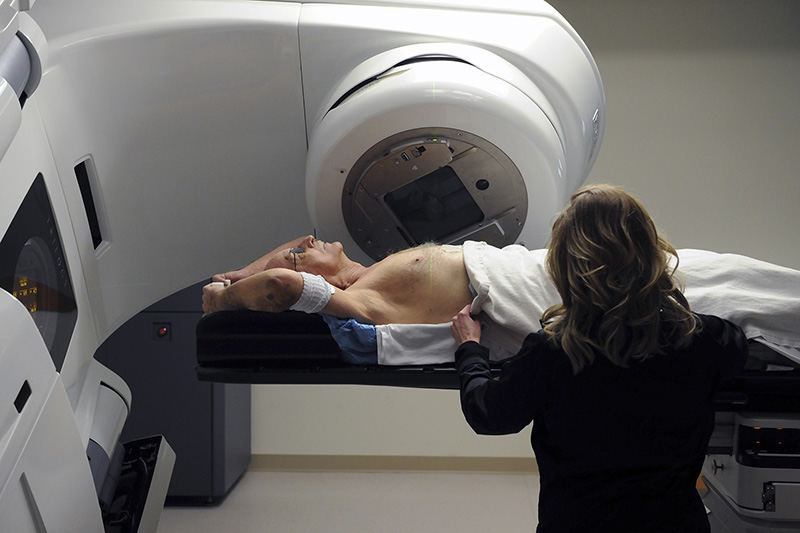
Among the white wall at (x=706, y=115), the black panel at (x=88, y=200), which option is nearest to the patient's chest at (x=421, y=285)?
the black panel at (x=88, y=200)

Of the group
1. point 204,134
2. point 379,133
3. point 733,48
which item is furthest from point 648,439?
point 733,48

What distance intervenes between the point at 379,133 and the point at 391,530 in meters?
1.81

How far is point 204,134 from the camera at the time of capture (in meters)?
1.70

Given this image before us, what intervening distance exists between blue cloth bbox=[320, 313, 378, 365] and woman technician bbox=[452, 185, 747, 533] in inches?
11.2

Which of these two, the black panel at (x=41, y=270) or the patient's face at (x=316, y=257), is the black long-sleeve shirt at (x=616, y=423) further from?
the black panel at (x=41, y=270)

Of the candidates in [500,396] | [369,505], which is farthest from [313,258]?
[369,505]

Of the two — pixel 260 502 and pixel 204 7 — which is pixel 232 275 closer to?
pixel 204 7

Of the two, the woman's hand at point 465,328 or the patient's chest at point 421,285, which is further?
the patient's chest at point 421,285

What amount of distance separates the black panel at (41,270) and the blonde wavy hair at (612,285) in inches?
32.8

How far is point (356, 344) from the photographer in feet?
4.75

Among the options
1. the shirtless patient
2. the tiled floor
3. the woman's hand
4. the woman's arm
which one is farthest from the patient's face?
the tiled floor

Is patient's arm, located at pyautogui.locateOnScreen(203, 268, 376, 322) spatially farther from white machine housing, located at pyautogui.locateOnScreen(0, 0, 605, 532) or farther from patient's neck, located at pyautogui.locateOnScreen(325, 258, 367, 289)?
white machine housing, located at pyautogui.locateOnScreen(0, 0, 605, 532)

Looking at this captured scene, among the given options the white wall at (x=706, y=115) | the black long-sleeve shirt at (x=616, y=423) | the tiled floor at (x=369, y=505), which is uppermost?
the white wall at (x=706, y=115)

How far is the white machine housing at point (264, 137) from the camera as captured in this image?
1.54 meters
